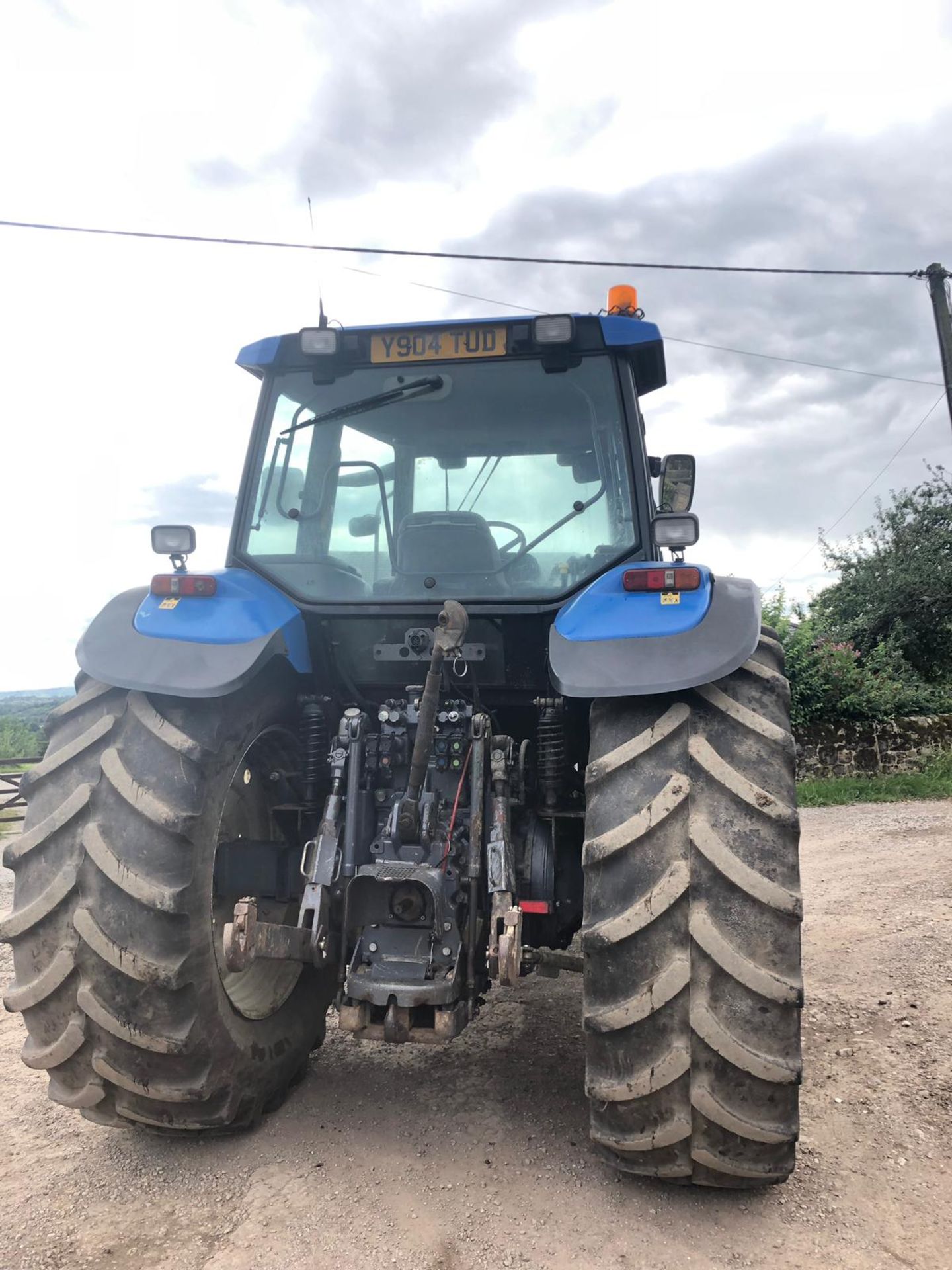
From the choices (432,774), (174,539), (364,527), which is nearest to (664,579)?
(432,774)

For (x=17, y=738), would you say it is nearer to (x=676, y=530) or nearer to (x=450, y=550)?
(x=450, y=550)

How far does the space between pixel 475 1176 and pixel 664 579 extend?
178cm

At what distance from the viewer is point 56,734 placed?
2.84 m

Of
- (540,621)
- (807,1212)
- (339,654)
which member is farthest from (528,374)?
(807,1212)

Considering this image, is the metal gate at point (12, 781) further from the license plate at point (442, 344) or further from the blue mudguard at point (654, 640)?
the blue mudguard at point (654, 640)

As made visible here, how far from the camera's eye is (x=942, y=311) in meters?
13.3

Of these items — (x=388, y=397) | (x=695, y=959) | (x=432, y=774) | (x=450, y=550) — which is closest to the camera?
(x=695, y=959)

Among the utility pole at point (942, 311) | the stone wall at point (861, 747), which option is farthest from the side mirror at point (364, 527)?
the utility pole at point (942, 311)

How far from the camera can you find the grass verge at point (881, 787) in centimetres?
1076

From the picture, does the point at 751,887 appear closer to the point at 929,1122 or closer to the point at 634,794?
the point at 634,794

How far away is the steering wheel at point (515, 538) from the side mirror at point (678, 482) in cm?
59

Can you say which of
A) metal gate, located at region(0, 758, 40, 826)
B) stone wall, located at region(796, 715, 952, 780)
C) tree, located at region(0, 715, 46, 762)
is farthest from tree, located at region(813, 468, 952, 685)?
tree, located at region(0, 715, 46, 762)

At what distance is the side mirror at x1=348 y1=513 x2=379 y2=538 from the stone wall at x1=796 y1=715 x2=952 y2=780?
9704 mm

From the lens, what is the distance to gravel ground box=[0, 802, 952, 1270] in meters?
2.33
